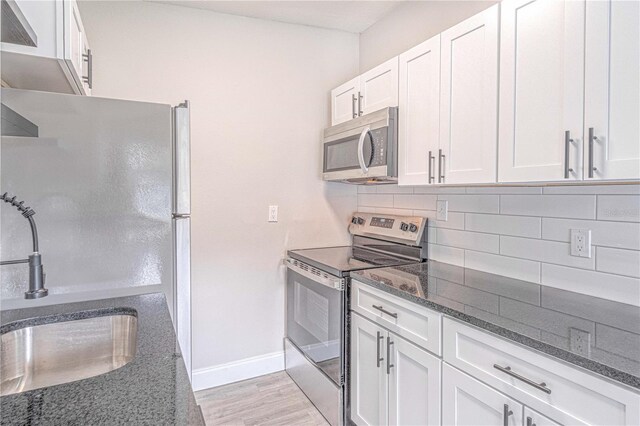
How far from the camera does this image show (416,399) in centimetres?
155

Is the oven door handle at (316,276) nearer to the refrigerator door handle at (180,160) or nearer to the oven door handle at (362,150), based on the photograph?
the oven door handle at (362,150)

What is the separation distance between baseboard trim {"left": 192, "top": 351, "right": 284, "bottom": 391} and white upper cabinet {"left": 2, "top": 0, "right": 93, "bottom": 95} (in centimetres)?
194

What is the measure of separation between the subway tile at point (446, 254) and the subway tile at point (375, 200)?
1.61ft

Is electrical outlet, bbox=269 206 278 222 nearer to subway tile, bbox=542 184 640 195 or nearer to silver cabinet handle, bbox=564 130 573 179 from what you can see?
subway tile, bbox=542 184 640 195

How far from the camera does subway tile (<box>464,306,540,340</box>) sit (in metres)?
1.12

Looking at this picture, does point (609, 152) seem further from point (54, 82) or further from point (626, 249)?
point (54, 82)

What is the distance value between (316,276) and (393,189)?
2.79 ft

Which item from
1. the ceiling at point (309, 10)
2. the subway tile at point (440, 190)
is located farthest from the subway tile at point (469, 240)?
the ceiling at point (309, 10)

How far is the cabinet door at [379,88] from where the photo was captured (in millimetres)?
2094

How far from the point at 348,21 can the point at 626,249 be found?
7.34 feet

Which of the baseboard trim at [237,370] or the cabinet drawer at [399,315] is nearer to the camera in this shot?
the cabinet drawer at [399,315]

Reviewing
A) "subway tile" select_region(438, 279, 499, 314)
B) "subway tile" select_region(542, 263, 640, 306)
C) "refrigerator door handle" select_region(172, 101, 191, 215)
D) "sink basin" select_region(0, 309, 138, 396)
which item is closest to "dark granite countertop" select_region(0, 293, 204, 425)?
"sink basin" select_region(0, 309, 138, 396)

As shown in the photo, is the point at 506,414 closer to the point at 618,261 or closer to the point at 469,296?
the point at 469,296

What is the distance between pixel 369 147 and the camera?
2168 millimetres
